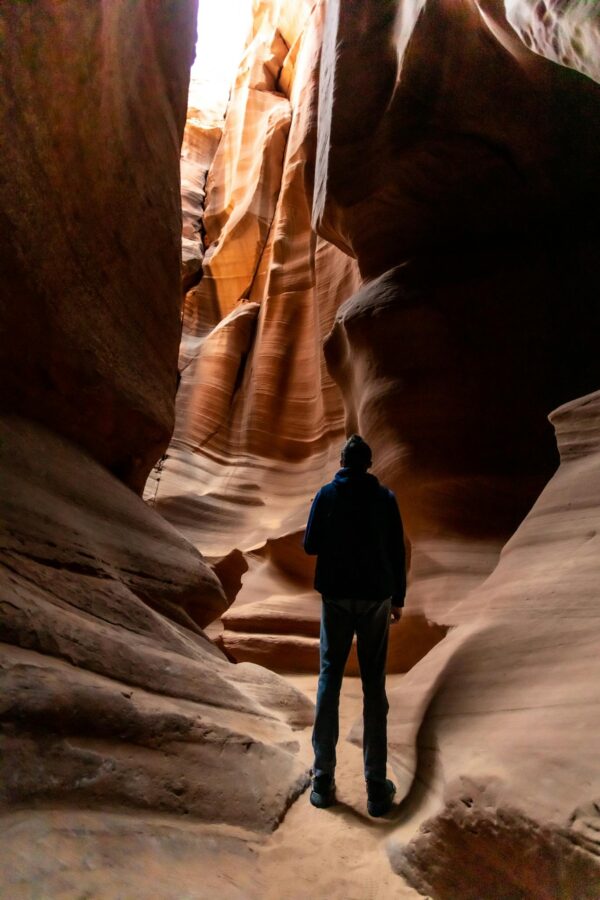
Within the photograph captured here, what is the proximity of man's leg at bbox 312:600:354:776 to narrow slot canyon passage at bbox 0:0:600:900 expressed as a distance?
0.79ft

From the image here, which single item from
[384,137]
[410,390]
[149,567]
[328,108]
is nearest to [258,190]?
[328,108]

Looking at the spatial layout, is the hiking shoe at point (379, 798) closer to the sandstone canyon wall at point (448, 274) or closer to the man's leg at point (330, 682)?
the man's leg at point (330, 682)

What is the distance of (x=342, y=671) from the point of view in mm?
2822

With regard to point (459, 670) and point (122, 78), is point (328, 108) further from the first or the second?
point (459, 670)

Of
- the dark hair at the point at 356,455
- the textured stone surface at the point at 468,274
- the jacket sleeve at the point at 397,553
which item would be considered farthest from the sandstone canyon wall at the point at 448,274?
the dark hair at the point at 356,455

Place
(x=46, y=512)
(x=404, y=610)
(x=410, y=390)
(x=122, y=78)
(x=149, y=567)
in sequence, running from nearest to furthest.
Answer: (x=46, y=512) < (x=149, y=567) < (x=122, y=78) < (x=404, y=610) < (x=410, y=390)

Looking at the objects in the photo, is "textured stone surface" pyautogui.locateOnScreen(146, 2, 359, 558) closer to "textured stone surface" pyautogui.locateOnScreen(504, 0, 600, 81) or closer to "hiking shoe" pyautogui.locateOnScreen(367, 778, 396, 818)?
"textured stone surface" pyautogui.locateOnScreen(504, 0, 600, 81)

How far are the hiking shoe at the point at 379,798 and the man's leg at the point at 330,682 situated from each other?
214mm

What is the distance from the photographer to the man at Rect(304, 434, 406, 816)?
8.98ft

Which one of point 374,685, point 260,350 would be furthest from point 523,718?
point 260,350

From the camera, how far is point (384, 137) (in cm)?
727

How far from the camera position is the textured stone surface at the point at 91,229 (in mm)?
3217

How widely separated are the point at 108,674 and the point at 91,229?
9.56 feet

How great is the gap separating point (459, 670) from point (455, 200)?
6103 millimetres
